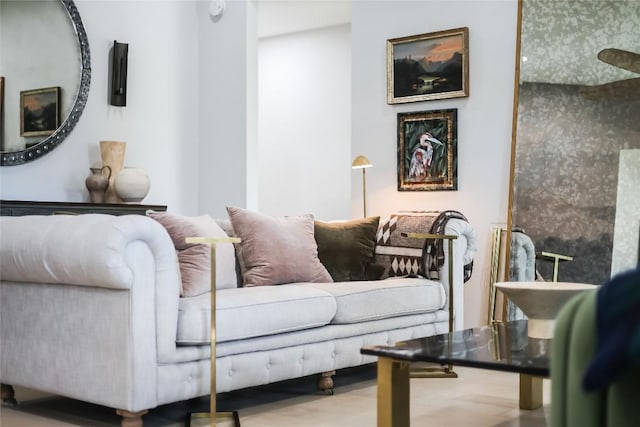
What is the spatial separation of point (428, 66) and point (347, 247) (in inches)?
65.5

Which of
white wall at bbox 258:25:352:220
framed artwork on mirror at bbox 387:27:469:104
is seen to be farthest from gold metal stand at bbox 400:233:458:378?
white wall at bbox 258:25:352:220

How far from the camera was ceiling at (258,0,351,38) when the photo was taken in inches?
280

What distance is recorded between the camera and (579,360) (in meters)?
1.25

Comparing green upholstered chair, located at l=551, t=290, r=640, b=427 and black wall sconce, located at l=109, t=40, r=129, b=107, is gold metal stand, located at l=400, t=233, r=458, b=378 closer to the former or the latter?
black wall sconce, located at l=109, t=40, r=129, b=107

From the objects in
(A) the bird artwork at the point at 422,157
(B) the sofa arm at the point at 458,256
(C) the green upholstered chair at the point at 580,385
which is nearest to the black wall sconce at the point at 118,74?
(A) the bird artwork at the point at 422,157

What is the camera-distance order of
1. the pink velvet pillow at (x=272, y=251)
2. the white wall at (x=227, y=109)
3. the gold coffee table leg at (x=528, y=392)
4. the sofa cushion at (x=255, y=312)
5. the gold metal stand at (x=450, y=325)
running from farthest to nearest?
the white wall at (x=227, y=109)
the gold metal stand at (x=450, y=325)
the pink velvet pillow at (x=272, y=251)
the gold coffee table leg at (x=528, y=392)
the sofa cushion at (x=255, y=312)

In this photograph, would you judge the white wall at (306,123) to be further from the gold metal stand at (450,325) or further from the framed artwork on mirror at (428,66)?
the gold metal stand at (450,325)

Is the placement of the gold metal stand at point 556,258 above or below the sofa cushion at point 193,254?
below

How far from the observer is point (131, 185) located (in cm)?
550

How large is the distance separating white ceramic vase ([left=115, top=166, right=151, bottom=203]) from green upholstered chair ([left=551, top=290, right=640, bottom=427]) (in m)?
4.51

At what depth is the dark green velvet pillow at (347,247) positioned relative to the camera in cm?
451

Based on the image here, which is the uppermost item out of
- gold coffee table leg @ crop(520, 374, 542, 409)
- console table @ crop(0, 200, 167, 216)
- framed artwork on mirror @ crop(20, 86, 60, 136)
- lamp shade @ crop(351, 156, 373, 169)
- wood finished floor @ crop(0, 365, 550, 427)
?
framed artwork on mirror @ crop(20, 86, 60, 136)

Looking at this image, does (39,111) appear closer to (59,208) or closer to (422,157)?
(59,208)

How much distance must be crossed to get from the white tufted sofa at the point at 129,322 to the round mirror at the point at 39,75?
79.8 inches
